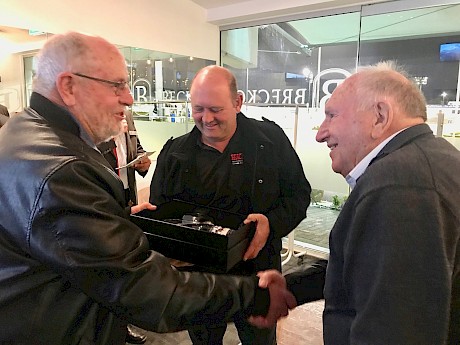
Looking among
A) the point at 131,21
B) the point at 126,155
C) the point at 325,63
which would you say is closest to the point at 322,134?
the point at 126,155

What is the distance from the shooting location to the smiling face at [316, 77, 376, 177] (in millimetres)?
1090

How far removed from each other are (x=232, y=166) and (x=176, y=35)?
285cm

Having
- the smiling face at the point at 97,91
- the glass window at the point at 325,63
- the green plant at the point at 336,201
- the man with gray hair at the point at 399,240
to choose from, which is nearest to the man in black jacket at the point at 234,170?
the smiling face at the point at 97,91

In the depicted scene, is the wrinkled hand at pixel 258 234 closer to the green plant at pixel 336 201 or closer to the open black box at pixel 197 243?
the open black box at pixel 197 243

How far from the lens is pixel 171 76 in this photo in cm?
447

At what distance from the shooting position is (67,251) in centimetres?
89

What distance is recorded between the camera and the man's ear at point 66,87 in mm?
1077

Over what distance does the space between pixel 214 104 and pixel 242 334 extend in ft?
3.67

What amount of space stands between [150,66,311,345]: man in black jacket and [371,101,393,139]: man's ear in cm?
81

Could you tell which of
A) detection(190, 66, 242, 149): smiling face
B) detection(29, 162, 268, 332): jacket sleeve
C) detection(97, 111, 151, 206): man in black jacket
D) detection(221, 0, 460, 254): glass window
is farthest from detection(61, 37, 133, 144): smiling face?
detection(221, 0, 460, 254): glass window

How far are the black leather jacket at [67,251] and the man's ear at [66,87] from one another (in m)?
0.04

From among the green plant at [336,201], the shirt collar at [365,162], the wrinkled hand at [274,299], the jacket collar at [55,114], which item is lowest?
the green plant at [336,201]

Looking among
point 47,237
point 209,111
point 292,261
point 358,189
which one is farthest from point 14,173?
point 292,261

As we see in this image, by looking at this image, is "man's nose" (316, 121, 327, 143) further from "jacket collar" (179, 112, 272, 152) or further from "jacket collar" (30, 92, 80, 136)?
"jacket collar" (30, 92, 80, 136)
